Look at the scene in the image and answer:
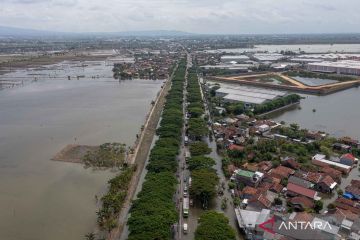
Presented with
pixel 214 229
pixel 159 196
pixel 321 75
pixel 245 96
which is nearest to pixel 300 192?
pixel 214 229

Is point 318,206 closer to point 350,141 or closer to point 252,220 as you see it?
point 252,220

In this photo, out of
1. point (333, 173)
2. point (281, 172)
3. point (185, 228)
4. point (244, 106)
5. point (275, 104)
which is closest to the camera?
point (185, 228)

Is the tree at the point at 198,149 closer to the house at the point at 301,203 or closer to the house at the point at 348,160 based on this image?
the house at the point at 301,203

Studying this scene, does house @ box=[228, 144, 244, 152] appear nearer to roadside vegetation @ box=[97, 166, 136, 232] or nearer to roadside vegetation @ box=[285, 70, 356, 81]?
roadside vegetation @ box=[97, 166, 136, 232]

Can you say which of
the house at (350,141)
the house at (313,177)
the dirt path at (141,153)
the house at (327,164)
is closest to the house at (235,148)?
the house at (327,164)

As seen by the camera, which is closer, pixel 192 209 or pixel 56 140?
pixel 192 209

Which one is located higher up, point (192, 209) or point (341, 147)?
point (341, 147)

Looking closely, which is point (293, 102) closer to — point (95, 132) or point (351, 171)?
point (351, 171)
